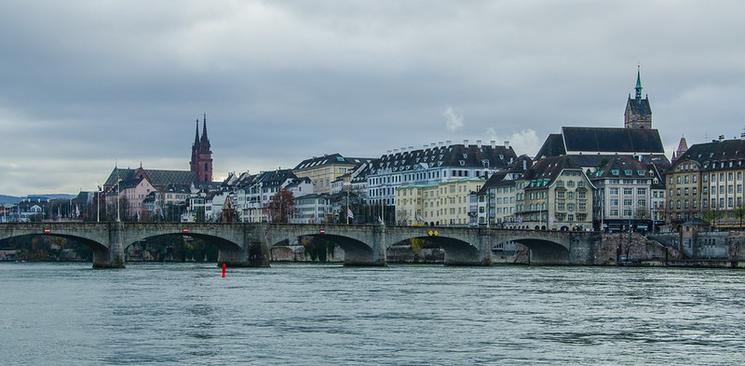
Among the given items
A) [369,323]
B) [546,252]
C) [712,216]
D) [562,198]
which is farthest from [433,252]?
[369,323]

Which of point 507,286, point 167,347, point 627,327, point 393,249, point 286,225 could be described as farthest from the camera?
A: point 393,249

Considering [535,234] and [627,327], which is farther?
[535,234]

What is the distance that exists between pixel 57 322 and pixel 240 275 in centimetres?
4752

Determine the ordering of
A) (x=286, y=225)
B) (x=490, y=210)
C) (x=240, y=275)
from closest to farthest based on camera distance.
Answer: (x=240, y=275), (x=286, y=225), (x=490, y=210)

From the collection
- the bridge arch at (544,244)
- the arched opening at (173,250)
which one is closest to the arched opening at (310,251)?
the arched opening at (173,250)

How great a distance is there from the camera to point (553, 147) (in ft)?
648

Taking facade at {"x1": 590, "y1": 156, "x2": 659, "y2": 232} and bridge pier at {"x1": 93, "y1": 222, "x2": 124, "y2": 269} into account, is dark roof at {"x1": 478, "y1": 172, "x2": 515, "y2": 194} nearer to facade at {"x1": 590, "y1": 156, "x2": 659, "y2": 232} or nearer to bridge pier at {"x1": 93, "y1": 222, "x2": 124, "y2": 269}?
facade at {"x1": 590, "y1": 156, "x2": 659, "y2": 232}

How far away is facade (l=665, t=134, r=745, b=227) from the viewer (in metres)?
169

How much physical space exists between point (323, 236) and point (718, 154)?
6329cm

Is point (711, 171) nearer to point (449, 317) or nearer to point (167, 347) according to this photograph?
point (449, 317)

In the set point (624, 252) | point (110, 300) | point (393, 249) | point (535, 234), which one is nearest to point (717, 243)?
point (624, 252)

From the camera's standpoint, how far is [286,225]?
419ft

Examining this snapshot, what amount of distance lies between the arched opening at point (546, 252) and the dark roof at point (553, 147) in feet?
145

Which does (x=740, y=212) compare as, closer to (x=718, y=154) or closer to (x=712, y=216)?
(x=712, y=216)
